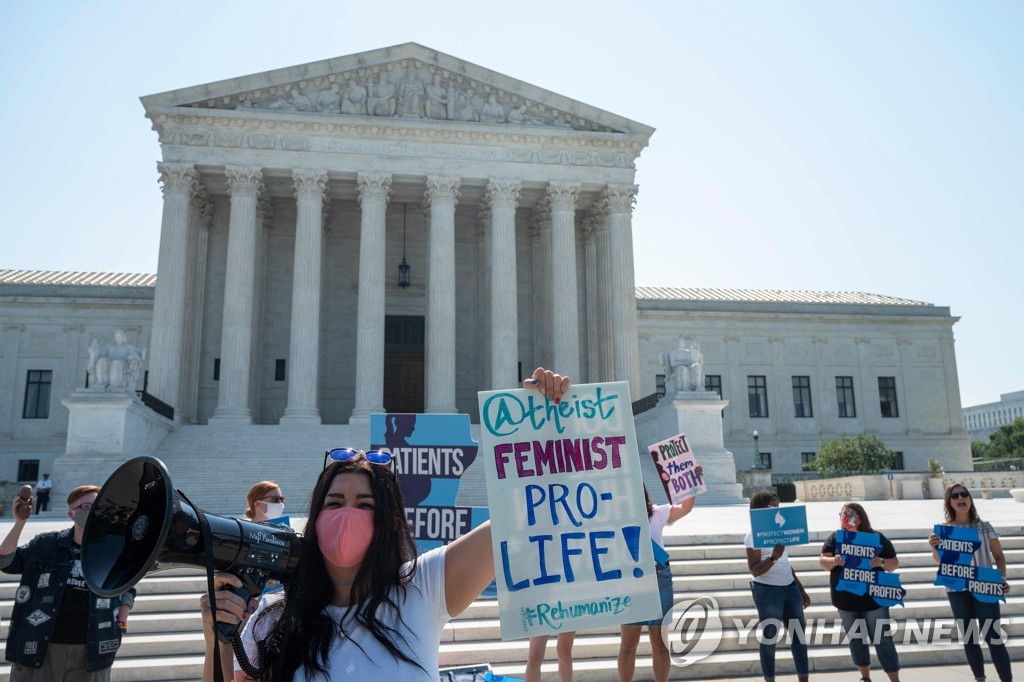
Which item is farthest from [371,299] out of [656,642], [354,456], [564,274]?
[354,456]

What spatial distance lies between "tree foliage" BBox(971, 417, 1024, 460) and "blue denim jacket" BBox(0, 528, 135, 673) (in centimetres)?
8812

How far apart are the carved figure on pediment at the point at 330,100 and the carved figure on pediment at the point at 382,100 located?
1264 mm

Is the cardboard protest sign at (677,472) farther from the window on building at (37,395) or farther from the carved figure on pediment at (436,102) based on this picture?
the window on building at (37,395)

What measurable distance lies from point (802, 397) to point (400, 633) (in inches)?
1972

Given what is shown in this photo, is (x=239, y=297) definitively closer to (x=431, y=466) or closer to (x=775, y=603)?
(x=431, y=466)

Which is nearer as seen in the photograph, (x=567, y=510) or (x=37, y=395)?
(x=567, y=510)

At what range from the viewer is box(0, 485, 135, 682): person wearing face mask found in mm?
5660

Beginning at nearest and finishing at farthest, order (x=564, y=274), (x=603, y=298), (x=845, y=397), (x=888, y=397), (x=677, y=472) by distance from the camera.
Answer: (x=677, y=472), (x=564, y=274), (x=603, y=298), (x=845, y=397), (x=888, y=397)

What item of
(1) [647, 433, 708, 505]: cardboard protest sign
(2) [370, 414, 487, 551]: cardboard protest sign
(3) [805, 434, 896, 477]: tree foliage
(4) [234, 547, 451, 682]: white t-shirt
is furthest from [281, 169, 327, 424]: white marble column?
(4) [234, 547, 451, 682]: white t-shirt

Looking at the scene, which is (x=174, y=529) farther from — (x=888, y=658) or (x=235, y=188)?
(x=235, y=188)

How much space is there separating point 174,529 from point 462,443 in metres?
6.33

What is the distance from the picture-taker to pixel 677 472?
331 inches

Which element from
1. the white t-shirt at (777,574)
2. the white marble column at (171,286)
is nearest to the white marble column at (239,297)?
the white marble column at (171,286)

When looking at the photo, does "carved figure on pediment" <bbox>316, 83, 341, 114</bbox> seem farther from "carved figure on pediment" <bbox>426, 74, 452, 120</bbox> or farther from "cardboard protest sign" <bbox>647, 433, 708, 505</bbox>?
"cardboard protest sign" <bbox>647, 433, 708, 505</bbox>
